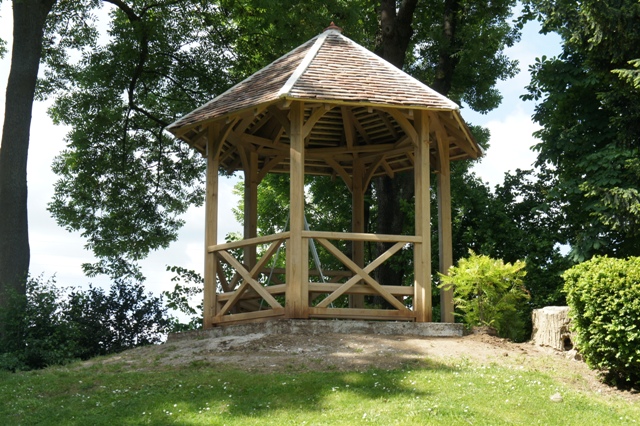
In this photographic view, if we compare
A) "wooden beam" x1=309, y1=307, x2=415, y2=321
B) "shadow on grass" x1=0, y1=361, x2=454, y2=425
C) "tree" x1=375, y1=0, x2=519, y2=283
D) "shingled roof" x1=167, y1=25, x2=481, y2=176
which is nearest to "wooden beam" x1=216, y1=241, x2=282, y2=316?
"wooden beam" x1=309, y1=307, x2=415, y2=321

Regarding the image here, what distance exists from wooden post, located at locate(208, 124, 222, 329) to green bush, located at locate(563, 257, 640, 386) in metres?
6.29

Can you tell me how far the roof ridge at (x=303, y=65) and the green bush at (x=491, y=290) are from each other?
394 centimetres

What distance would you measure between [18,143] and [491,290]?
10429mm

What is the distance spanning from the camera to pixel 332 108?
15469 millimetres

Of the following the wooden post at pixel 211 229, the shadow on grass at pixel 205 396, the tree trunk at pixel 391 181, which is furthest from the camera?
the tree trunk at pixel 391 181

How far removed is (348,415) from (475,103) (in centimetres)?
1872

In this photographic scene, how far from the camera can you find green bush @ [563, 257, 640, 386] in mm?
11375

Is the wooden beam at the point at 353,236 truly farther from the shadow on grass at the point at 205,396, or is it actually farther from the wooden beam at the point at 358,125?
the wooden beam at the point at 358,125

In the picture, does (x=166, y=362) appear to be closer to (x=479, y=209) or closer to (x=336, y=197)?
(x=479, y=209)

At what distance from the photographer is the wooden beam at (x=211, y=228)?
15375mm

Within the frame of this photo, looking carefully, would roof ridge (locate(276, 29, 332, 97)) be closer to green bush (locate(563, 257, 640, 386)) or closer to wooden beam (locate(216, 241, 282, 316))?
wooden beam (locate(216, 241, 282, 316))

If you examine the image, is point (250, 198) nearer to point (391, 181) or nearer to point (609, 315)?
point (391, 181)

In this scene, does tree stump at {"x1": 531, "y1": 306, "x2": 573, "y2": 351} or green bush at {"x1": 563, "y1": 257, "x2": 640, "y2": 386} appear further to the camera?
tree stump at {"x1": 531, "y1": 306, "x2": 573, "y2": 351}

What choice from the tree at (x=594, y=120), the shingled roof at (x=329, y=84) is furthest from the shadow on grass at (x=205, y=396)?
the tree at (x=594, y=120)
